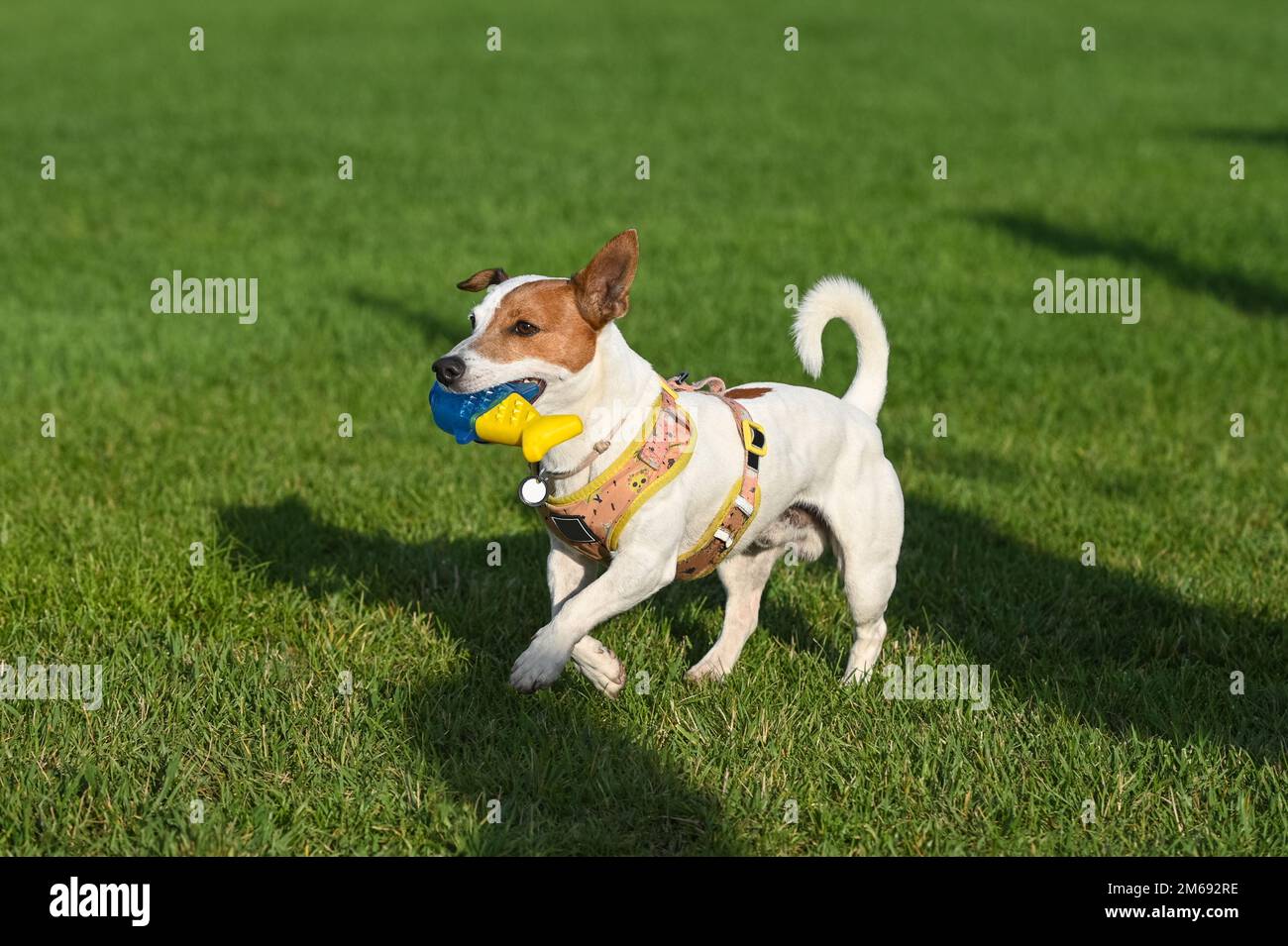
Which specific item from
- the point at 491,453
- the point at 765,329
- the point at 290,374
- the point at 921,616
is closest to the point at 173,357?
the point at 290,374

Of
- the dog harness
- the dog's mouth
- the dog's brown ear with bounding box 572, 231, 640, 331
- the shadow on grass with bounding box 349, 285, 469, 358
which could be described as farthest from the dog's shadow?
the shadow on grass with bounding box 349, 285, 469, 358

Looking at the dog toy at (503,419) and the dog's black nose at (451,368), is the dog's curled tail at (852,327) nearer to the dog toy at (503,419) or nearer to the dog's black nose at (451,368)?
the dog toy at (503,419)

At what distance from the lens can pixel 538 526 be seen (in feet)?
23.5

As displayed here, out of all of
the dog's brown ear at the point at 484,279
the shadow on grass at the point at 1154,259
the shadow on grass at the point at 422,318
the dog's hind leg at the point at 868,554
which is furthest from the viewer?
the shadow on grass at the point at 1154,259

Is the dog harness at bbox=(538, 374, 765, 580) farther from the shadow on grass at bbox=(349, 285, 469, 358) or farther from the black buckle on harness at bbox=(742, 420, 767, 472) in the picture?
the shadow on grass at bbox=(349, 285, 469, 358)

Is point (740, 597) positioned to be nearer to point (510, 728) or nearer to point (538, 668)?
point (510, 728)

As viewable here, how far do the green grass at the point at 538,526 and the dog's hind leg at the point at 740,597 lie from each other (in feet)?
0.48

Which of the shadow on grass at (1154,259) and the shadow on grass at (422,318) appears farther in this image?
the shadow on grass at (1154,259)

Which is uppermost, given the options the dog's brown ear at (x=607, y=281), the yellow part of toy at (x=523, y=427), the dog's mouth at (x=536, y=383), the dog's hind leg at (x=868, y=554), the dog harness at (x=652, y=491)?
the dog's brown ear at (x=607, y=281)

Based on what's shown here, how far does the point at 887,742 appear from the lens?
484 centimetres

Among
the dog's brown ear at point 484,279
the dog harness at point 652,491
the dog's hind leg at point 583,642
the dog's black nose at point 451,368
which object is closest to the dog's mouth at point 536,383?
the dog's black nose at point 451,368

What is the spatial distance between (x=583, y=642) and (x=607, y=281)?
1.24 m

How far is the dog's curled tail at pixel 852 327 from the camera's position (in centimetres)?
549

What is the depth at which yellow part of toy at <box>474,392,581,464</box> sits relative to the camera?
4492 mm
